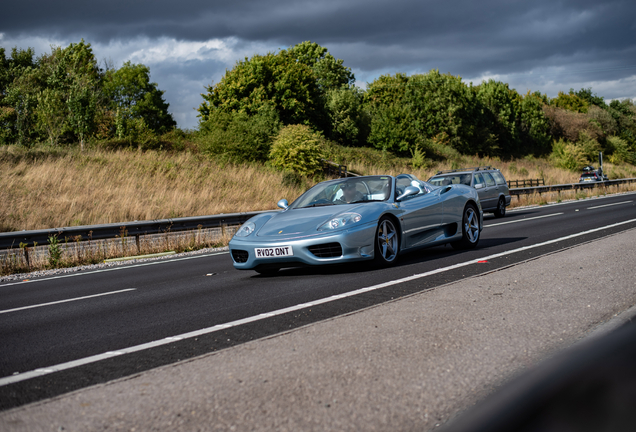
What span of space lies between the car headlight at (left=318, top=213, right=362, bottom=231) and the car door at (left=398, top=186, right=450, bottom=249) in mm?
949

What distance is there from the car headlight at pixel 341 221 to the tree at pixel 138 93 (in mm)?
66600

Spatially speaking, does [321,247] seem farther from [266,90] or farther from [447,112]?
[447,112]

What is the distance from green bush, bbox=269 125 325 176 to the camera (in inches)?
1182

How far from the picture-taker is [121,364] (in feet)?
12.6

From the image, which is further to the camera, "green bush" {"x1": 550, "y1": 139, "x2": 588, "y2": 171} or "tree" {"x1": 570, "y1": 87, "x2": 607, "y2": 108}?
"tree" {"x1": 570, "y1": 87, "x2": 607, "y2": 108}

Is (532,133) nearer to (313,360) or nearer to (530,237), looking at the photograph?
(530,237)

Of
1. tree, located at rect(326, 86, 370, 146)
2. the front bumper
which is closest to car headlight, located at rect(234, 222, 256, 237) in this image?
the front bumper

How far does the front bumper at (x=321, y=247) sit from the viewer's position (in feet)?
23.6

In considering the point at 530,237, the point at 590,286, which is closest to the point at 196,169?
the point at 530,237

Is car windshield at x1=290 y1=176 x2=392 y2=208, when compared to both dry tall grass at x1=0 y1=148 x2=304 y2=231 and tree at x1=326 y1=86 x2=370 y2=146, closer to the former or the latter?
dry tall grass at x1=0 y1=148 x2=304 y2=231

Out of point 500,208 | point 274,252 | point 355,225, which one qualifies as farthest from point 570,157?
point 274,252

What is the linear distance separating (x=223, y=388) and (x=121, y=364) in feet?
3.45

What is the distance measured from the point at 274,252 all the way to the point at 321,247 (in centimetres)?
61

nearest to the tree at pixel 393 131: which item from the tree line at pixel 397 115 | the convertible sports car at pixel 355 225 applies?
the tree line at pixel 397 115
